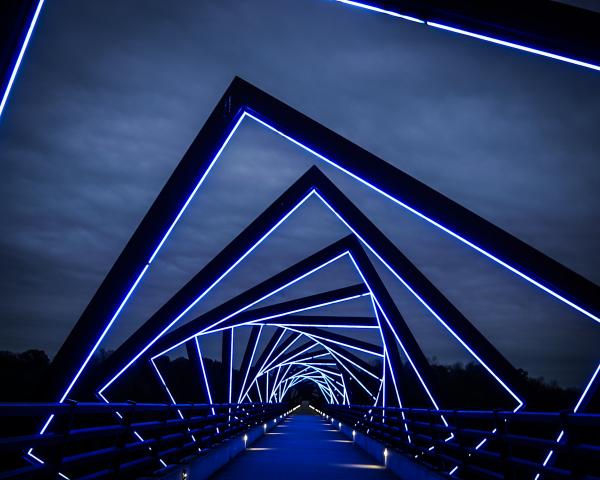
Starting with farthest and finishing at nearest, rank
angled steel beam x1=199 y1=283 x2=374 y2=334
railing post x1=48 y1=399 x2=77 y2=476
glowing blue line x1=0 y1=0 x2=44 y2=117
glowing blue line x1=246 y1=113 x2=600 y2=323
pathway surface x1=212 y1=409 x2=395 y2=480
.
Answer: angled steel beam x1=199 y1=283 x2=374 y2=334 → pathway surface x1=212 y1=409 x2=395 y2=480 → glowing blue line x1=246 y1=113 x2=600 y2=323 → glowing blue line x1=0 y1=0 x2=44 y2=117 → railing post x1=48 y1=399 x2=77 y2=476

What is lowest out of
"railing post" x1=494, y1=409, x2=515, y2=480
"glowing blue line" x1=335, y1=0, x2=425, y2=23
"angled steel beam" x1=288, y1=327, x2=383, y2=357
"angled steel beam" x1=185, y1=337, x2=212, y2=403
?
"railing post" x1=494, y1=409, x2=515, y2=480

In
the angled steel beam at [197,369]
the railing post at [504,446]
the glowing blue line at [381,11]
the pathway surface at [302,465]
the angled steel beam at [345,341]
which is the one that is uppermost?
the glowing blue line at [381,11]

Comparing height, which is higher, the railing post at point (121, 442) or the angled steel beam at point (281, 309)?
the angled steel beam at point (281, 309)

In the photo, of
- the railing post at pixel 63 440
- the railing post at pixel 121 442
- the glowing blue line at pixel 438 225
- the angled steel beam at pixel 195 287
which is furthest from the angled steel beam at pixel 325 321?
the railing post at pixel 63 440

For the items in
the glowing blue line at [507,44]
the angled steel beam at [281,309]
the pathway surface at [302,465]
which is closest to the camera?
the glowing blue line at [507,44]

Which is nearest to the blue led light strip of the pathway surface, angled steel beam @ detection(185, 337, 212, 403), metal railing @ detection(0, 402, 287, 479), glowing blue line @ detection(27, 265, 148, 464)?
metal railing @ detection(0, 402, 287, 479)

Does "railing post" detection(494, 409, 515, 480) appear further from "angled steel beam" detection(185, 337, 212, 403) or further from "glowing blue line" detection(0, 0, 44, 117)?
"angled steel beam" detection(185, 337, 212, 403)

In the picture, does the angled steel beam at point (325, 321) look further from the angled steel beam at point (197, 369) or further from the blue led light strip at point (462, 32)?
the blue led light strip at point (462, 32)

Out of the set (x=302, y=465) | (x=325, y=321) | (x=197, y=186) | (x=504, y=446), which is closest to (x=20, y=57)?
(x=197, y=186)

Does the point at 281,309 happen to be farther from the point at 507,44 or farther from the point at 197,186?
the point at 507,44

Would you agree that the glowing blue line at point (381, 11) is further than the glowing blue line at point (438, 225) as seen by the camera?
No

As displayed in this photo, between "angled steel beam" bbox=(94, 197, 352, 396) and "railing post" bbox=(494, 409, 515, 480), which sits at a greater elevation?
"angled steel beam" bbox=(94, 197, 352, 396)

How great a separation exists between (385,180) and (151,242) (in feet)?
15.7

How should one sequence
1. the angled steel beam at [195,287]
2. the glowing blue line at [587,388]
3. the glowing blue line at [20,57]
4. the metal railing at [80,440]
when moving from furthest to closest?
the angled steel beam at [195,287] < the glowing blue line at [587,388] < the glowing blue line at [20,57] < the metal railing at [80,440]
